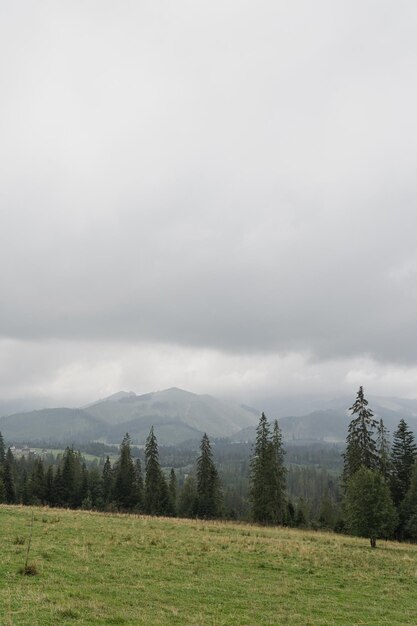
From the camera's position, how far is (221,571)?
19516 millimetres

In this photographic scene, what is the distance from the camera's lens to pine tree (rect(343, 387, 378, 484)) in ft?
183

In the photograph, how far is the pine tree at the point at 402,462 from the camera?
5784 cm

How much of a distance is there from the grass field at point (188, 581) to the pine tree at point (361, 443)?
28.1m

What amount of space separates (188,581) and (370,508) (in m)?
20.4

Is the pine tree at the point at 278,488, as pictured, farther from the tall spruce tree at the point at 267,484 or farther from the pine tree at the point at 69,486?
the pine tree at the point at 69,486

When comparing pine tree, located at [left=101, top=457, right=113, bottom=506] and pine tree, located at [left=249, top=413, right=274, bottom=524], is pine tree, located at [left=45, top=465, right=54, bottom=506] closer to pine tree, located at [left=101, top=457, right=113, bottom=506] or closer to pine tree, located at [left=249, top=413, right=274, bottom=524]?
pine tree, located at [left=101, top=457, right=113, bottom=506]

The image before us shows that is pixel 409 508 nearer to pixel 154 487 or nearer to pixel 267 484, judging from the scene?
pixel 267 484

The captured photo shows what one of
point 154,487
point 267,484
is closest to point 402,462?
point 267,484

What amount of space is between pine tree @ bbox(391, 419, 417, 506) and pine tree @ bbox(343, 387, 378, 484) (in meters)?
4.42

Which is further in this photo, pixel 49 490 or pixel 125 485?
pixel 49 490

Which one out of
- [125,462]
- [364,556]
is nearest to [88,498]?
[125,462]

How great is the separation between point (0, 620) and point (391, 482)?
57.8 m

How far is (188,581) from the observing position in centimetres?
1708

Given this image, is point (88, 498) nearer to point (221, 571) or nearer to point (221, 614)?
point (221, 571)
